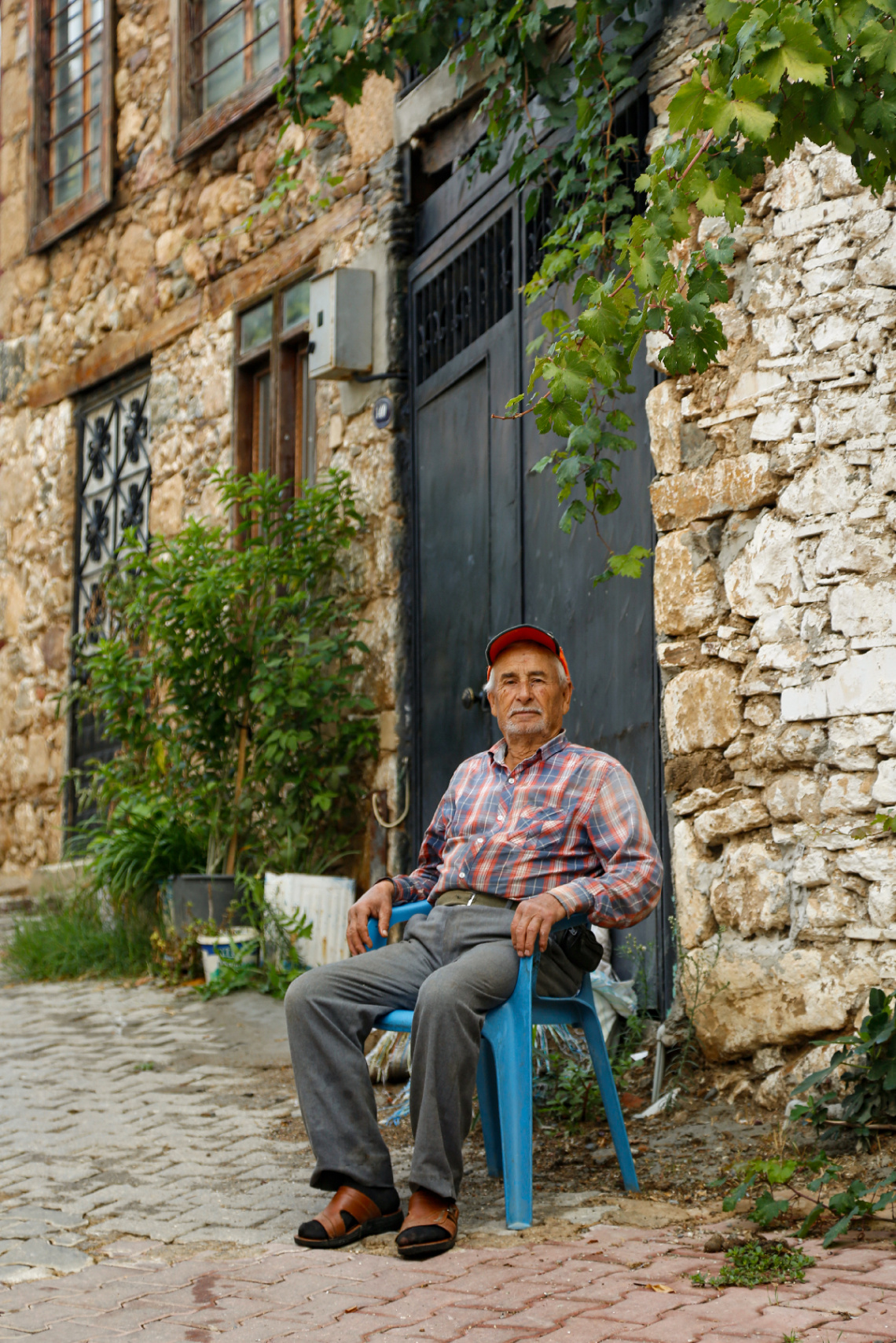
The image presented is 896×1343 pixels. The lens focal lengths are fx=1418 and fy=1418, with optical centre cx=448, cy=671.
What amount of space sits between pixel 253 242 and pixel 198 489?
132 centimetres

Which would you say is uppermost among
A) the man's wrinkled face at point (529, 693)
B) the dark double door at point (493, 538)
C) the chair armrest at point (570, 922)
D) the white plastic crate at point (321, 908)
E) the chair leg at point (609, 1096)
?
the dark double door at point (493, 538)

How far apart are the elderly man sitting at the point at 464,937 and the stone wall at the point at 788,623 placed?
517mm

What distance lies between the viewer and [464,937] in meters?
3.17

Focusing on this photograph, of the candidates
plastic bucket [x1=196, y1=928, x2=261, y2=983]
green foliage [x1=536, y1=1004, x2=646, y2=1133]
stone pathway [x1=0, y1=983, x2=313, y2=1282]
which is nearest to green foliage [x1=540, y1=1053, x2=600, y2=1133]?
green foliage [x1=536, y1=1004, x2=646, y2=1133]

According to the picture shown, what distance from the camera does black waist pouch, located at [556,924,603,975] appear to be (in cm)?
315

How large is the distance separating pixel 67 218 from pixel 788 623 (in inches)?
266

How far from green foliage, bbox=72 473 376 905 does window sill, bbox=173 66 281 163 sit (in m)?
2.01

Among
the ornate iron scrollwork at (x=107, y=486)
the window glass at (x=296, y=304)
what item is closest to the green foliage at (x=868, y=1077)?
the window glass at (x=296, y=304)

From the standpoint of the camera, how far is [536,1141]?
3.60 metres

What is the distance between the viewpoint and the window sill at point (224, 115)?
7.03 meters

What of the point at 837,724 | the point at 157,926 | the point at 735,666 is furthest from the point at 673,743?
the point at 157,926

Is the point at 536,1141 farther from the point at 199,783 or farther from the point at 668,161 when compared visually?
the point at 199,783

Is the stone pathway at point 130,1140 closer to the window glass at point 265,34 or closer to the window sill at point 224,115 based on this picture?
the window sill at point 224,115

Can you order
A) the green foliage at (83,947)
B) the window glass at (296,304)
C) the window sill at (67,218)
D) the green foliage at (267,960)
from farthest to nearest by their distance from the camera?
the window sill at (67,218) → the window glass at (296,304) → the green foliage at (83,947) → the green foliage at (267,960)
